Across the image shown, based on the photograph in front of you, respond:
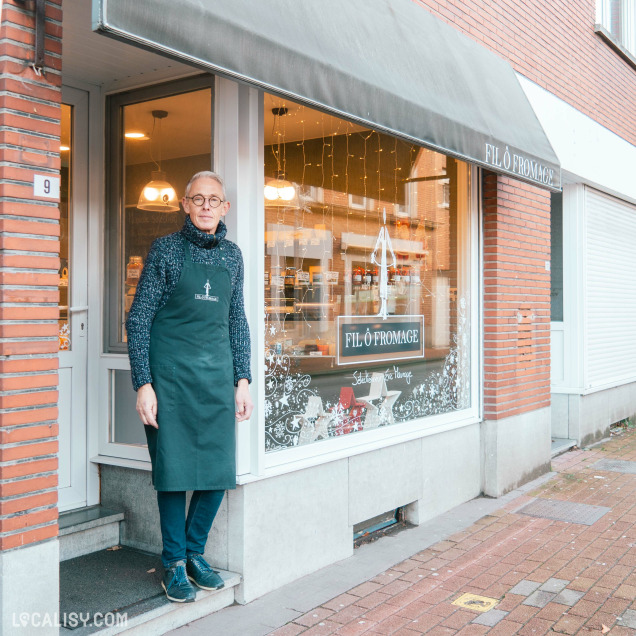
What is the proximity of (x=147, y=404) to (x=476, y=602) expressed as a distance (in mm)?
2197

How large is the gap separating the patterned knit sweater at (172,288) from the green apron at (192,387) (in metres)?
0.05

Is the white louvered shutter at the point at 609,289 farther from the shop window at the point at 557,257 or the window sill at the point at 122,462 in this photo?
the window sill at the point at 122,462

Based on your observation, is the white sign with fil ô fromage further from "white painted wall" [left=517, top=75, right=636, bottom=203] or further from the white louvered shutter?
the white louvered shutter

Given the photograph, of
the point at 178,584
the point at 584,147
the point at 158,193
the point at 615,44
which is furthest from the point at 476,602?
the point at 615,44

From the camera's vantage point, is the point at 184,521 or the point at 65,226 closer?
the point at 184,521

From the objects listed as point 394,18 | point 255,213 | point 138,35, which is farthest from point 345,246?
point 138,35

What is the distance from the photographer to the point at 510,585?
449 centimetres

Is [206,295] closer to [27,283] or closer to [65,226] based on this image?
[27,283]

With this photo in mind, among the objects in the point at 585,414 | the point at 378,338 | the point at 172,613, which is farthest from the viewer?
the point at 585,414

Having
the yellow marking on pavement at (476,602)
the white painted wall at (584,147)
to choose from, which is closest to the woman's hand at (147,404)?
the yellow marking on pavement at (476,602)

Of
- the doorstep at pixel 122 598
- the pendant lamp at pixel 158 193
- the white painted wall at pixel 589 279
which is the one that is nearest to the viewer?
the doorstep at pixel 122 598

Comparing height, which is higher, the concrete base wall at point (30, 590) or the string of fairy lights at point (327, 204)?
the string of fairy lights at point (327, 204)

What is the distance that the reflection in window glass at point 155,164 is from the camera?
4.41m

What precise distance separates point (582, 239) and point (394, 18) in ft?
16.1
